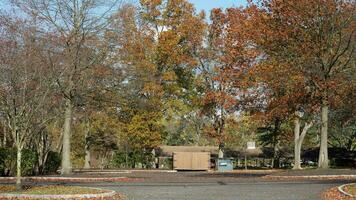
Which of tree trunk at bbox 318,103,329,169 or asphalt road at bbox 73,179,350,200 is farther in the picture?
tree trunk at bbox 318,103,329,169

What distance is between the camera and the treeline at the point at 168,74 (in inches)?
936

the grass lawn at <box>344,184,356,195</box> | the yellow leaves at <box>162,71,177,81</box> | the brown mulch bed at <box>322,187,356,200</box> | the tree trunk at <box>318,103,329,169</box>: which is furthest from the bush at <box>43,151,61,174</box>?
the grass lawn at <box>344,184,356,195</box>

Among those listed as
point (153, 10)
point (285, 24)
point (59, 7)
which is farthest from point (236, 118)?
point (59, 7)

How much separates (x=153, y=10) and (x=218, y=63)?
7.97m

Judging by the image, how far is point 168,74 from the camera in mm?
46469

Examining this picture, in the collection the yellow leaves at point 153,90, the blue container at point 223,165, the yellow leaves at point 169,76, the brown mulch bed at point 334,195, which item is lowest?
the brown mulch bed at point 334,195

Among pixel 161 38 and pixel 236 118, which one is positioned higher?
pixel 161 38

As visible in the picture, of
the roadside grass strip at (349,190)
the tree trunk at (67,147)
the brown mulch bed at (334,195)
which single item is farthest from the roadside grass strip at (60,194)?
the tree trunk at (67,147)

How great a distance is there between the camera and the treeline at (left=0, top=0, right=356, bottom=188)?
78.0 feet

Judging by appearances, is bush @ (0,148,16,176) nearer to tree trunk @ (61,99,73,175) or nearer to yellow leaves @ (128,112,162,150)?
tree trunk @ (61,99,73,175)

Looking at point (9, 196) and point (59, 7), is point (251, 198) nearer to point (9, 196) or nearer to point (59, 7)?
point (9, 196)

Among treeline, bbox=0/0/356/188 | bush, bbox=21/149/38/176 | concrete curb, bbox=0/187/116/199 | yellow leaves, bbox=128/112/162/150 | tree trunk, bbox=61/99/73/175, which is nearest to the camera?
concrete curb, bbox=0/187/116/199

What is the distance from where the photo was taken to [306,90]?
3052 cm

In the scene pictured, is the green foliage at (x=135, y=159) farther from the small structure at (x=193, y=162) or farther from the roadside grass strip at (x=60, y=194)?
the roadside grass strip at (x=60, y=194)
